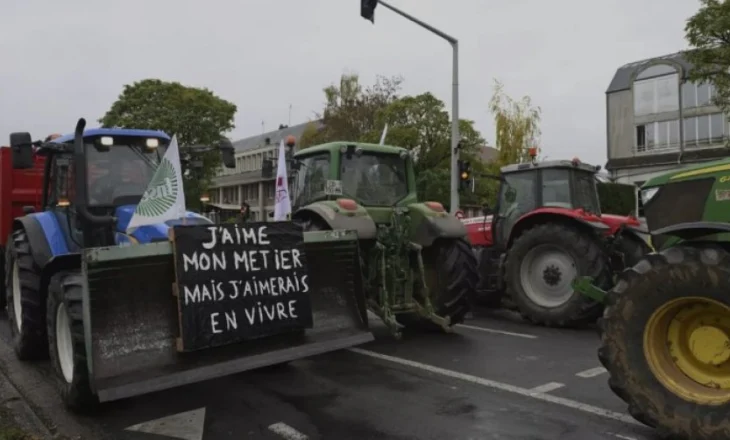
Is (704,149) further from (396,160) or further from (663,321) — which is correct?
(663,321)

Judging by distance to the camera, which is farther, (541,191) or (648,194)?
(541,191)

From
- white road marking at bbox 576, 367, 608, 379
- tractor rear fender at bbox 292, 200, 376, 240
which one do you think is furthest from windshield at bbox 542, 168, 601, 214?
white road marking at bbox 576, 367, 608, 379

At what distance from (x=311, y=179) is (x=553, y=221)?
11.5 ft

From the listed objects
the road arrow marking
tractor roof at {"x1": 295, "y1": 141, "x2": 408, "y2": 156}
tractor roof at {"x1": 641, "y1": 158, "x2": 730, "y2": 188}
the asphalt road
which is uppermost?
tractor roof at {"x1": 295, "y1": 141, "x2": 408, "y2": 156}

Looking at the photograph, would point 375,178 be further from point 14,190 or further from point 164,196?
point 14,190

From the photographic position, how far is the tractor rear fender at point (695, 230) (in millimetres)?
3859

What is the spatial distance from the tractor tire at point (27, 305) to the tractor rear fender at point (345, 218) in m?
2.94

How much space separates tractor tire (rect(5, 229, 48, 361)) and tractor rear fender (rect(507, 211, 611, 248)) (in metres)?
6.25

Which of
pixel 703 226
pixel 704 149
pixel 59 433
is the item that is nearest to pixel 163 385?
pixel 59 433

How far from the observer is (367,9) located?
13102 mm

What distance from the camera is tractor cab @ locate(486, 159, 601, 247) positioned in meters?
8.94

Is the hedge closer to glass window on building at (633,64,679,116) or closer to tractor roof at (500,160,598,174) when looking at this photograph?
tractor roof at (500,160,598,174)

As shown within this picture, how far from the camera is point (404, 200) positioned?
26.2 feet

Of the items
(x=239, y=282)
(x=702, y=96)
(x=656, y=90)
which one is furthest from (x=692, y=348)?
(x=656, y=90)
